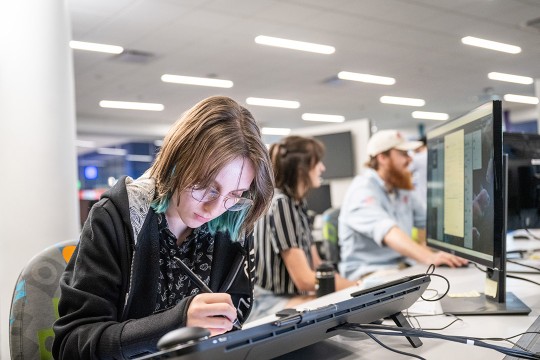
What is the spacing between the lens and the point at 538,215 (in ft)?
6.09

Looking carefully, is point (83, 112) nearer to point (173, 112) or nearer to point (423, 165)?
point (173, 112)

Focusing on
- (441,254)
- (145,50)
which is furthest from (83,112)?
(441,254)

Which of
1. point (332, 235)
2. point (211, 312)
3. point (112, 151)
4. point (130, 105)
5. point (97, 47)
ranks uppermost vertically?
point (97, 47)

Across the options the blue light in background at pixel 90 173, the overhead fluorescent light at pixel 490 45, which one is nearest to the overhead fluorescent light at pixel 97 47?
the overhead fluorescent light at pixel 490 45

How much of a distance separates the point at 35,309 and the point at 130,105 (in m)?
9.39

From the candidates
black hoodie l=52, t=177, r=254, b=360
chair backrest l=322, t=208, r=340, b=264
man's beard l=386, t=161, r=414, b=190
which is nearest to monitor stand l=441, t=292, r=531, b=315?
black hoodie l=52, t=177, r=254, b=360

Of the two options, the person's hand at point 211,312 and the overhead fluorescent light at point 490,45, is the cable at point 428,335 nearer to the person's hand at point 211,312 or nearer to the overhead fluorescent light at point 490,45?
the person's hand at point 211,312

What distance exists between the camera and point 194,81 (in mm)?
8023

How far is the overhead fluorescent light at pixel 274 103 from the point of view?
9.84 metres

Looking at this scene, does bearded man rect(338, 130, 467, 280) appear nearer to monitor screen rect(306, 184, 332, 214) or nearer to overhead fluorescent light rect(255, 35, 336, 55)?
monitor screen rect(306, 184, 332, 214)

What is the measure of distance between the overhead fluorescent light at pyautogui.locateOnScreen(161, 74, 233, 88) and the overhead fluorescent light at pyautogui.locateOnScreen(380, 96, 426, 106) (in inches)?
147

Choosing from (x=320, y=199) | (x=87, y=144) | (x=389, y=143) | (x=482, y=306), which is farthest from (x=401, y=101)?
(x=482, y=306)

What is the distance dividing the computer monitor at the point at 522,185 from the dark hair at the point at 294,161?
0.79m

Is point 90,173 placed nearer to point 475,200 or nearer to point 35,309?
point 35,309
